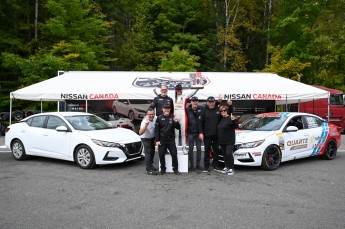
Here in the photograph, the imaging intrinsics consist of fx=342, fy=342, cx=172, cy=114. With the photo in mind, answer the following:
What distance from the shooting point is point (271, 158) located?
8.70 metres

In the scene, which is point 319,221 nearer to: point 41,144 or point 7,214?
point 7,214

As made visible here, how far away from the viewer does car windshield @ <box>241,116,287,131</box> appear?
9281mm

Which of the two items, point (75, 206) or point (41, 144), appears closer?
point (75, 206)

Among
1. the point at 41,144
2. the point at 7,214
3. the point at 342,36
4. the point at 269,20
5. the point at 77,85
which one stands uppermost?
the point at 269,20

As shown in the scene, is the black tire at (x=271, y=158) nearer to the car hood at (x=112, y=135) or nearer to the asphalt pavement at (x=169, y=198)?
the asphalt pavement at (x=169, y=198)

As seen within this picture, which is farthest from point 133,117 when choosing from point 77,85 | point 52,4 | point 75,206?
point 52,4

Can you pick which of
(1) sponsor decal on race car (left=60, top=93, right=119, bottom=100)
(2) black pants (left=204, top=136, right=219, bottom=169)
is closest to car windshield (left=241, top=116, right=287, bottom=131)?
(2) black pants (left=204, top=136, right=219, bottom=169)

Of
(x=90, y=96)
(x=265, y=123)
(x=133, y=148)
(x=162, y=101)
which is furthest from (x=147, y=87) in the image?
(x=265, y=123)

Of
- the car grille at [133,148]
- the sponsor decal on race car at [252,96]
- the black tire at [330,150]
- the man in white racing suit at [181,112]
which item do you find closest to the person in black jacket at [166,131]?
the man in white racing suit at [181,112]

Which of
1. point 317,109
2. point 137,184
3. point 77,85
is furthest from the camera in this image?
point 317,109

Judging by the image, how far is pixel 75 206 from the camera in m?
5.75

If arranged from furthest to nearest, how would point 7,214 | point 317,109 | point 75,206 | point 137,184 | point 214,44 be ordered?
point 214,44 < point 317,109 < point 137,184 < point 75,206 < point 7,214

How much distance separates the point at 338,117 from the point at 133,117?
11984mm

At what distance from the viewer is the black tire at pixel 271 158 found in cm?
Result: 852
